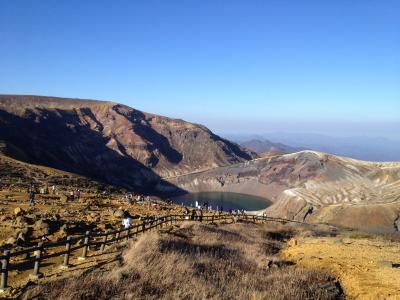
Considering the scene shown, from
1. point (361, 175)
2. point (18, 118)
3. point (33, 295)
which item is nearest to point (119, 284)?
point (33, 295)

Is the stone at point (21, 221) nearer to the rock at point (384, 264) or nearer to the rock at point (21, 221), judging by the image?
the rock at point (21, 221)

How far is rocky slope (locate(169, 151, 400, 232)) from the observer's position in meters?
83.8

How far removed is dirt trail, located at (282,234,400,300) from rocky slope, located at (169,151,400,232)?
118ft

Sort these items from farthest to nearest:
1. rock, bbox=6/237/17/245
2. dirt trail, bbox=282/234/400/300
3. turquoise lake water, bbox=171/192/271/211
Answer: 1. turquoise lake water, bbox=171/192/271/211
2. rock, bbox=6/237/17/245
3. dirt trail, bbox=282/234/400/300

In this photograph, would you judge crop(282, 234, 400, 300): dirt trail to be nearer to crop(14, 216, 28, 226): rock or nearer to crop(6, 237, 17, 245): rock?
crop(6, 237, 17, 245): rock

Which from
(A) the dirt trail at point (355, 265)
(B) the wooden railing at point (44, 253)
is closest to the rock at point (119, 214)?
(B) the wooden railing at point (44, 253)

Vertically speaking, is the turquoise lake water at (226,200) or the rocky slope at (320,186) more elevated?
the rocky slope at (320,186)

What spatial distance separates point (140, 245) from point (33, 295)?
604 centimetres

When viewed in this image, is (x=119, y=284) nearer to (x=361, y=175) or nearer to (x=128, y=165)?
(x=361, y=175)

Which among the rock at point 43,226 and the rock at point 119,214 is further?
the rock at point 119,214

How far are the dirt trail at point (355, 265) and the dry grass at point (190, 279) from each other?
94 cm

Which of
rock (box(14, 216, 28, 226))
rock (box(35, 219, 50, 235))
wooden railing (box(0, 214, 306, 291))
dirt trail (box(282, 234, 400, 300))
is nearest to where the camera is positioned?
wooden railing (box(0, 214, 306, 291))


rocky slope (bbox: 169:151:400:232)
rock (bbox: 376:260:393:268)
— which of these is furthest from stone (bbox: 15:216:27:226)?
rocky slope (bbox: 169:151:400:232)

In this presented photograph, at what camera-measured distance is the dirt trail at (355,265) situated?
589 inches
